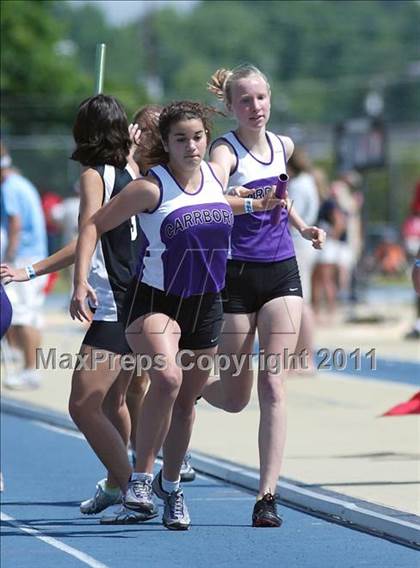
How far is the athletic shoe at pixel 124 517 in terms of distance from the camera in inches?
301

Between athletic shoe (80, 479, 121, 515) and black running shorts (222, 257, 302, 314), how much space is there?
3.76ft

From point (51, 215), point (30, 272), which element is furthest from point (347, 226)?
point (30, 272)

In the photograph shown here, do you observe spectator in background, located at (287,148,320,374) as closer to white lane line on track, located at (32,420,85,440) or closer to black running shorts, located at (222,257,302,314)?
white lane line on track, located at (32,420,85,440)

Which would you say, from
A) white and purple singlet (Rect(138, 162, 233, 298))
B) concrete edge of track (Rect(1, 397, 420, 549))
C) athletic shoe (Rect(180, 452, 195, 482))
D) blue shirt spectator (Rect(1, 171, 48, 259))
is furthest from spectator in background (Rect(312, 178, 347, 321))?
white and purple singlet (Rect(138, 162, 233, 298))

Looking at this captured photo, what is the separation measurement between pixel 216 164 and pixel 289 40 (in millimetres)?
76284

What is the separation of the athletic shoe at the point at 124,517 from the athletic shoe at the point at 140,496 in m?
0.05

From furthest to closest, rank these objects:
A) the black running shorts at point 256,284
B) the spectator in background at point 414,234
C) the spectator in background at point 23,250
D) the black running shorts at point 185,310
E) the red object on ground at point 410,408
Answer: the spectator in background at point 414,234 → the spectator in background at point 23,250 → the red object on ground at point 410,408 → the black running shorts at point 256,284 → the black running shorts at point 185,310

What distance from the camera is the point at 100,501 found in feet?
26.3

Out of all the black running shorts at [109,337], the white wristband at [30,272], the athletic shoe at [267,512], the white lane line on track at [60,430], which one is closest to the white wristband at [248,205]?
the black running shorts at [109,337]

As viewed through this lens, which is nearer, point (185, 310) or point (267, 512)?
point (185, 310)

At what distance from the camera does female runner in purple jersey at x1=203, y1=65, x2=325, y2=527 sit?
7.65m

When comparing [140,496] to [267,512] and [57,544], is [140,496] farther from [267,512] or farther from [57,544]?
[267,512]

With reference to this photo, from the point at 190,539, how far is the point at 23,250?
7.34 m

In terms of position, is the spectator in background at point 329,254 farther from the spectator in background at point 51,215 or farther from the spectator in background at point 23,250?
the spectator in background at point 51,215
